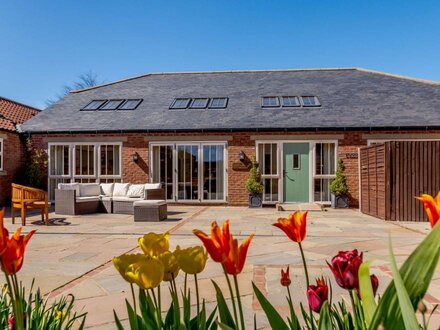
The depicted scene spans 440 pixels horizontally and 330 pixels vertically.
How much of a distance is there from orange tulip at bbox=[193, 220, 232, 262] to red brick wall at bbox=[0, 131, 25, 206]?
13.6 m

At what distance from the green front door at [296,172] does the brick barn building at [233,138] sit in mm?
37

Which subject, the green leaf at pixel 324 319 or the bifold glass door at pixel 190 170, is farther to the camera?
the bifold glass door at pixel 190 170

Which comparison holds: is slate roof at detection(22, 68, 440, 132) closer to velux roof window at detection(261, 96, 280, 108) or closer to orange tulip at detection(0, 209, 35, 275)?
velux roof window at detection(261, 96, 280, 108)

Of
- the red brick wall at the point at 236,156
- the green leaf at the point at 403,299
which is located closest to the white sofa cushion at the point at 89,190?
the red brick wall at the point at 236,156

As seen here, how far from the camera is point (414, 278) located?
0.73 m

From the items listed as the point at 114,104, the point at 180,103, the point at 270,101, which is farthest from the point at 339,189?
the point at 114,104

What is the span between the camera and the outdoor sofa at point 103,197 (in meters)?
9.70

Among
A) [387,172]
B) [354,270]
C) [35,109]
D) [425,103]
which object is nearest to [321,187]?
[387,172]

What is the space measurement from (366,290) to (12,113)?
17.1 metres

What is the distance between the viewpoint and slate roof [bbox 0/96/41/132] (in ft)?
41.8

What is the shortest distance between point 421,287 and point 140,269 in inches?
29.5

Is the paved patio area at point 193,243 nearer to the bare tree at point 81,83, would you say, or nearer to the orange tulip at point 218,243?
the orange tulip at point 218,243

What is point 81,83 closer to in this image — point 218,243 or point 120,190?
point 120,190

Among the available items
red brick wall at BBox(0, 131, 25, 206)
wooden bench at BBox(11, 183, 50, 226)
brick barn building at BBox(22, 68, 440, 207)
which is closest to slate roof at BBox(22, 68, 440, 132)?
brick barn building at BBox(22, 68, 440, 207)
